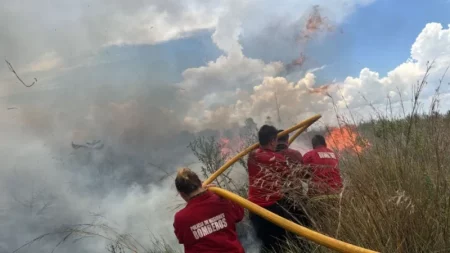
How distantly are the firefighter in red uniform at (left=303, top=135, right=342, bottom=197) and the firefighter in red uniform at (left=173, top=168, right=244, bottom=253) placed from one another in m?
0.72

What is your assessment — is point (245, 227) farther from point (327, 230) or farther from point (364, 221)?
point (364, 221)

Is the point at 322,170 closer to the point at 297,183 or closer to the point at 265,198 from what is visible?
the point at 265,198

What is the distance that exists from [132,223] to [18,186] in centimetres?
345

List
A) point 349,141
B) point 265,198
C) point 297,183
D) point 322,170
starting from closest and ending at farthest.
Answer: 1. point 297,183
2. point 322,170
3. point 265,198
4. point 349,141

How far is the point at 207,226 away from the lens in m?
3.61

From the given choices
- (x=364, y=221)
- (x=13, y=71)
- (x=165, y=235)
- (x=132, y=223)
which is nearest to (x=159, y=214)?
(x=132, y=223)

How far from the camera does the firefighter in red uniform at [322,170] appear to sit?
3.70 meters

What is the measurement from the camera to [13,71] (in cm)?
1185

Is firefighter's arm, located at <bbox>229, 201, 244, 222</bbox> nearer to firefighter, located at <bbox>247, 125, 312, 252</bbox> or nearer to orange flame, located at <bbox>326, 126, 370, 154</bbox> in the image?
firefighter, located at <bbox>247, 125, 312, 252</bbox>

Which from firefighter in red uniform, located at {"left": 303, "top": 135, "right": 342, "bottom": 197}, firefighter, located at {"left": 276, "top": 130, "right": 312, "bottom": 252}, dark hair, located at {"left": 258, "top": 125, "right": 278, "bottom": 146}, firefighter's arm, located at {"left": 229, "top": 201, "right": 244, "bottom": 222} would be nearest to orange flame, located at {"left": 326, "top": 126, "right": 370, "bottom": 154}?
firefighter in red uniform, located at {"left": 303, "top": 135, "right": 342, "bottom": 197}

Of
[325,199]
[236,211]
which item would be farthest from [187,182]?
[325,199]

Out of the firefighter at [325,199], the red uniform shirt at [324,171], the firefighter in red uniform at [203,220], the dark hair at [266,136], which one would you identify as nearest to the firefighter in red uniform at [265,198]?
the dark hair at [266,136]

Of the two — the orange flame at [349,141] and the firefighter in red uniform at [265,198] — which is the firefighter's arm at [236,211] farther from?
the orange flame at [349,141]

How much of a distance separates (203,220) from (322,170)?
148 cm
